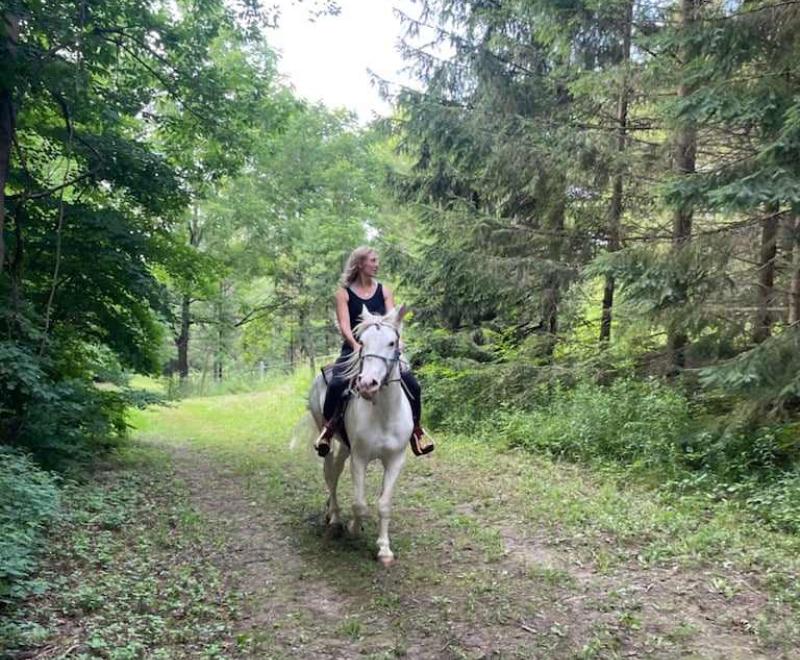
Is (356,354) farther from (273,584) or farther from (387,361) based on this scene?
(273,584)

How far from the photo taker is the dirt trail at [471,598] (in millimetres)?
3549

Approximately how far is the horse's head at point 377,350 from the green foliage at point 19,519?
257 cm

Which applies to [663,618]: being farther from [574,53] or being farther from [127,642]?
[574,53]

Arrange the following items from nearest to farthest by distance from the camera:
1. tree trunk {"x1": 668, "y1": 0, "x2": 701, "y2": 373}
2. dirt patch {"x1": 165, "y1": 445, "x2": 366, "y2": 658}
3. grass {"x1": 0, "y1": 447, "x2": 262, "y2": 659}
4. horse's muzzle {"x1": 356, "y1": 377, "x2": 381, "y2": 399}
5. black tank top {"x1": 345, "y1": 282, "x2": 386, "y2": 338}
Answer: grass {"x1": 0, "y1": 447, "x2": 262, "y2": 659}
dirt patch {"x1": 165, "y1": 445, "x2": 366, "y2": 658}
horse's muzzle {"x1": 356, "y1": 377, "x2": 381, "y2": 399}
black tank top {"x1": 345, "y1": 282, "x2": 386, "y2": 338}
tree trunk {"x1": 668, "y1": 0, "x2": 701, "y2": 373}

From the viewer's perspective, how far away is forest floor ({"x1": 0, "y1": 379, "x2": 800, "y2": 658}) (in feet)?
11.7

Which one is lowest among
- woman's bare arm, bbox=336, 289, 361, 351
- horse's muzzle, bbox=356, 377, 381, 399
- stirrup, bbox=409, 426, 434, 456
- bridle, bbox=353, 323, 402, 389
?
stirrup, bbox=409, 426, 434, 456

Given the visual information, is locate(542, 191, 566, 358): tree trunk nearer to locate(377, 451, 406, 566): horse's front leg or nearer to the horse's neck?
the horse's neck

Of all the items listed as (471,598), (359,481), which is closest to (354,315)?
(359,481)

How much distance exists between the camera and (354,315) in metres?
5.43

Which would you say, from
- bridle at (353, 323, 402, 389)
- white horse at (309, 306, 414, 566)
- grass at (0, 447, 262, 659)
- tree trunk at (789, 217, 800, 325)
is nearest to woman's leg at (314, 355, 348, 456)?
white horse at (309, 306, 414, 566)

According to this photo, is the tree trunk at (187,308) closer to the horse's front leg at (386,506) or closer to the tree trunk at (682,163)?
the tree trunk at (682,163)

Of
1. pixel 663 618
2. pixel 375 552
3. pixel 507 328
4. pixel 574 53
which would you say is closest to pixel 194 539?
pixel 375 552

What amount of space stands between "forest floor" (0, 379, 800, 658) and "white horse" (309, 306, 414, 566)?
1.47ft

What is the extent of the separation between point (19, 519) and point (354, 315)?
3066 mm
